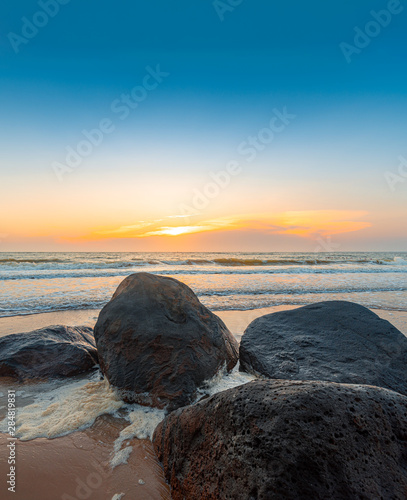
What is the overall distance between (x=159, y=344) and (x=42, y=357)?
1.92 metres

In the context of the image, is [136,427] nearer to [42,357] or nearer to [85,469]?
[85,469]

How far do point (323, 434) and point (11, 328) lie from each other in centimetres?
670

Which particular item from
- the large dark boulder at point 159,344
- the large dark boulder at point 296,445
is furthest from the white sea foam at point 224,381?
the large dark boulder at point 296,445

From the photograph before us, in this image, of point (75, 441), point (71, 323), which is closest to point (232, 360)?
point (75, 441)

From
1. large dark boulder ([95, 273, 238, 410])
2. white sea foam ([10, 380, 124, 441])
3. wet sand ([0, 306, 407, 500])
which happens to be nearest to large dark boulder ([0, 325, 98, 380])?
white sea foam ([10, 380, 124, 441])

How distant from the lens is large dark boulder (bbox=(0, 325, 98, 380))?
393 cm

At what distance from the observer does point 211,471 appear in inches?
70.2

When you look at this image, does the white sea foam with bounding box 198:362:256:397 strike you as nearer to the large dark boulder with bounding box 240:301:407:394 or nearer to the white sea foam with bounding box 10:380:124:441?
the large dark boulder with bounding box 240:301:407:394

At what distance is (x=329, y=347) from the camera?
12.6 feet

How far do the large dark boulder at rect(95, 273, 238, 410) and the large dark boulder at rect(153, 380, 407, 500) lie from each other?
1201 mm

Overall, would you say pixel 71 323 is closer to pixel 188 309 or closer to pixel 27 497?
pixel 188 309

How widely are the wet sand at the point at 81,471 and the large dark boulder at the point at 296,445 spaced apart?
1.01 ft

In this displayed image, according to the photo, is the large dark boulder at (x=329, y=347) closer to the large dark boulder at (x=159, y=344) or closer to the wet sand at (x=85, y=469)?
the large dark boulder at (x=159, y=344)

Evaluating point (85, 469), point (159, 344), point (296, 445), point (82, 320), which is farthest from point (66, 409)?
point (82, 320)
